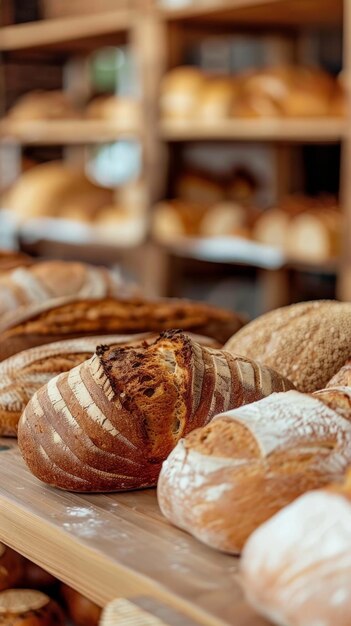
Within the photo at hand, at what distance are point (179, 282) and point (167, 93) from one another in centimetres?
82

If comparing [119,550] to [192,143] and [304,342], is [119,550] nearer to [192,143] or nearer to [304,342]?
[304,342]

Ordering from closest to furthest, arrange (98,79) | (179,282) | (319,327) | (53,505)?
(53,505), (319,327), (179,282), (98,79)

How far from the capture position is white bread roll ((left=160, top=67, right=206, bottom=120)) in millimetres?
3678

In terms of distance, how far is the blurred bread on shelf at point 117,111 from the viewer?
4.06 metres

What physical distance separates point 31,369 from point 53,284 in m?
0.48

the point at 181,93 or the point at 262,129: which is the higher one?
the point at 181,93

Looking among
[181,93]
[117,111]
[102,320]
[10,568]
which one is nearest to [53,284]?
[102,320]

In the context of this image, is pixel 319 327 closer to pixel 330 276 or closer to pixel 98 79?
pixel 330 276

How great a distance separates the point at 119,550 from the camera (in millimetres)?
831

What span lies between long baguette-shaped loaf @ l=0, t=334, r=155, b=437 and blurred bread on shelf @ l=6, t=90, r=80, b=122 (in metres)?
3.40

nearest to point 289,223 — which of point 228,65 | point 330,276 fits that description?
point 330,276

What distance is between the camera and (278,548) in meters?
0.68

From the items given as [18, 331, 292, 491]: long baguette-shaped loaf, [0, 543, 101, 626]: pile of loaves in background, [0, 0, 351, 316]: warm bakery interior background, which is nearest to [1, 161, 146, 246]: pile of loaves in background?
[0, 0, 351, 316]: warm bakery interior background

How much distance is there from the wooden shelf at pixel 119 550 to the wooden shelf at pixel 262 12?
2.64 m
